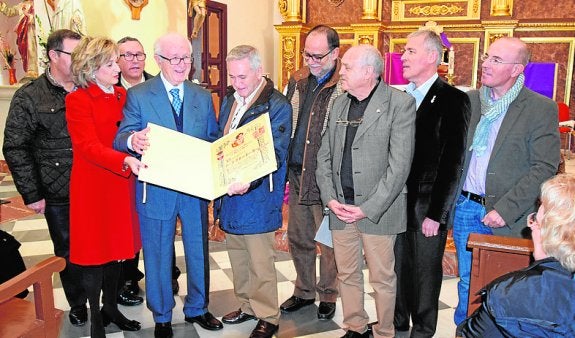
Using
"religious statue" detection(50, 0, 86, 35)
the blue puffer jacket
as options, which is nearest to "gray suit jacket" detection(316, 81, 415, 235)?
the blue puffer jacket

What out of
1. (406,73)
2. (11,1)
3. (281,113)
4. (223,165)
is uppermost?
(11,1)

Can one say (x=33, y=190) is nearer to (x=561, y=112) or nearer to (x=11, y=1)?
(x=11, y=1)

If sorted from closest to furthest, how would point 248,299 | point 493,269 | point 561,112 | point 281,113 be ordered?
point 493,269 → point 281,113 → point 248,299 → point 561,112

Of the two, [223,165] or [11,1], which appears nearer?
[223,165]

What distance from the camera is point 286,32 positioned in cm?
963

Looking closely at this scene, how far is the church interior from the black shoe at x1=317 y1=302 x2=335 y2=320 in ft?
3.73

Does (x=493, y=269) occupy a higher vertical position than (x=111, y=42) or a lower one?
lower

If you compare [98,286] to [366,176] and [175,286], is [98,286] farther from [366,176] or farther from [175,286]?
[366,176]

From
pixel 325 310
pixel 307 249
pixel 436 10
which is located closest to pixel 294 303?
pixel 325 310

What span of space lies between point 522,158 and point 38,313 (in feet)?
6.75

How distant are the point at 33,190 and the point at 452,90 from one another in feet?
6.93

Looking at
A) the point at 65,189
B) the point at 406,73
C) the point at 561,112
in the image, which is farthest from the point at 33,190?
the point at 561,112

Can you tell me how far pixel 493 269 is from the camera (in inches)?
77.9

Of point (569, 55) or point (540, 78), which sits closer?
point (540, 78)
